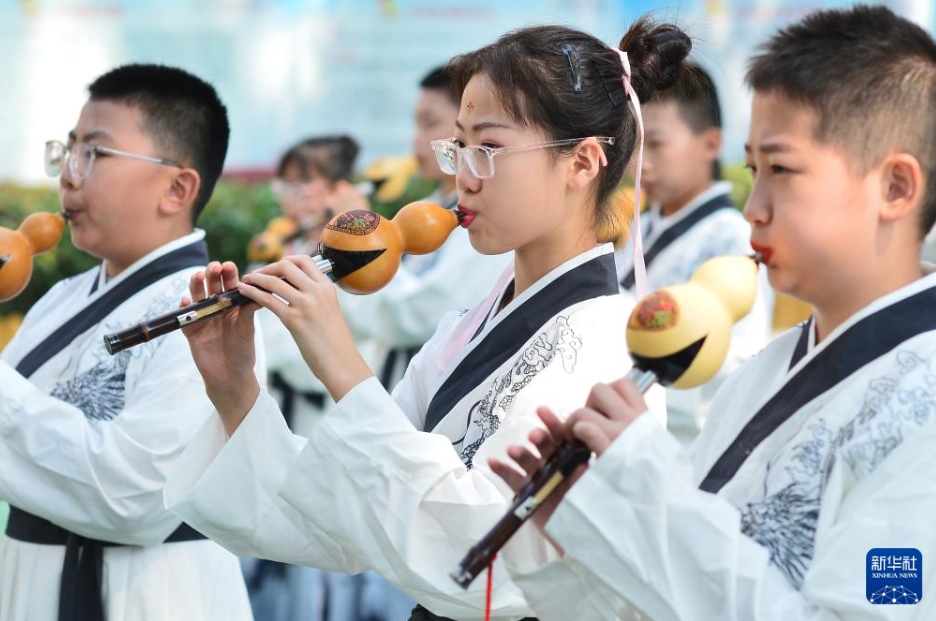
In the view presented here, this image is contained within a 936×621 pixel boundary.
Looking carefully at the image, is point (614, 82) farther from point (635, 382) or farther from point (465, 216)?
point (635, 382)

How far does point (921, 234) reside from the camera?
198 centimetres

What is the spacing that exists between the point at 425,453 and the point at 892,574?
765 millimetres

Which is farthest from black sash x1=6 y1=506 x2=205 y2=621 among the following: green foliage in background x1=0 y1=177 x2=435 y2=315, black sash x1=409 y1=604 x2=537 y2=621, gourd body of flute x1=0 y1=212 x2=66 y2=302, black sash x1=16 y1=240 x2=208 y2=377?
green foliage in background x1=0 y1=177 x2=435 y2=315

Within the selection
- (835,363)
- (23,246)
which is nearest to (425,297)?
(23,246)

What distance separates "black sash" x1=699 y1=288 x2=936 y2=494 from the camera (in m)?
1.92

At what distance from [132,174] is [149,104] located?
22 cm

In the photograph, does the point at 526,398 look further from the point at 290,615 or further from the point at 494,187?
the point at 290,615

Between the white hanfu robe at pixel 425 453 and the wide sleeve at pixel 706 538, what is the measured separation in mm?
266

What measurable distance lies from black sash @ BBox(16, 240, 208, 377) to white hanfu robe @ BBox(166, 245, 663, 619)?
891mm

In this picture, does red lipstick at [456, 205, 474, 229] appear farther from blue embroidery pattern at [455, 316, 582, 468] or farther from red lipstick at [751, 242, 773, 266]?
red lipstick at [751, 242, 773, 266]

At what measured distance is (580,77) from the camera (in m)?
2.46

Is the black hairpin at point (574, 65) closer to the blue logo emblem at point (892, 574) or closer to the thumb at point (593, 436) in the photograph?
the thumb at point (593, 436)

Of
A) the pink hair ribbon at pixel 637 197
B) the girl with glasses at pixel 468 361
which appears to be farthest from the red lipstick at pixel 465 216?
the pink hair ribbon at pixel 637 197

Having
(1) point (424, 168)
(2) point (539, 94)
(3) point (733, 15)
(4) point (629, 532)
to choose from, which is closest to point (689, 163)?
(1) point (424, 168)
